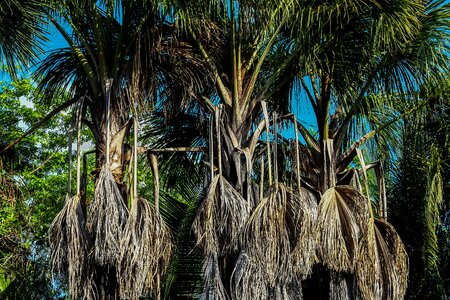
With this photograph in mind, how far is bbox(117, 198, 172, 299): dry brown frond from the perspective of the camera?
29.8 ft

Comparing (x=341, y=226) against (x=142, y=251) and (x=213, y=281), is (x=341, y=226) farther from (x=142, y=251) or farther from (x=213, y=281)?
(x=142, y=251)

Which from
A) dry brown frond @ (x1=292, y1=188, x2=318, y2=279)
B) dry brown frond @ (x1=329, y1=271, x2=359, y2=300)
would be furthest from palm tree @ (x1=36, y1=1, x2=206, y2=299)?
dry brown frond @ (x1=329, y1=271, x2=359, y2=300)

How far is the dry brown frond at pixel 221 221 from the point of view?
31.6 feet

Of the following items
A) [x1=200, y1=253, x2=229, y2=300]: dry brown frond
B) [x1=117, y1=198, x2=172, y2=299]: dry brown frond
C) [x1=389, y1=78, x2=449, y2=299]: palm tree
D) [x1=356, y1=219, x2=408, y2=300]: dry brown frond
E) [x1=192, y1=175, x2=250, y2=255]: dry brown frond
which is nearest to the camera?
[x1=117, y1=198, x2=172, y2=299]: dry brown frond

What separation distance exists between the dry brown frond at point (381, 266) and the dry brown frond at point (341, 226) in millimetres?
136

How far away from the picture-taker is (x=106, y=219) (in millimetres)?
9031

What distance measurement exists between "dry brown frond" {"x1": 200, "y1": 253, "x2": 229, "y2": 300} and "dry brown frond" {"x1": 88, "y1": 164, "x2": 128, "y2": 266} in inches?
48.4

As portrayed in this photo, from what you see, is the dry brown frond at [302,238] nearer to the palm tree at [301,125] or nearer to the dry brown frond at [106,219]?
the palm tree at [301,125]

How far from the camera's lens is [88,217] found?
924 cm

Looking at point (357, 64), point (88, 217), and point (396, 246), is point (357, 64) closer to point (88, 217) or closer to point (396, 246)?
point (396, 246)

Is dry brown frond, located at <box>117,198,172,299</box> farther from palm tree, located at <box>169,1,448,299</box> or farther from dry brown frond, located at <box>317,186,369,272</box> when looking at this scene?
dry brown frond, located at <box>317,186,369,272</box>

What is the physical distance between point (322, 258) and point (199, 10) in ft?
12.6

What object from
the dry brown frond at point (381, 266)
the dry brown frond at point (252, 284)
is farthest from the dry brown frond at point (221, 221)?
the dry brown frond at point (381, 266)

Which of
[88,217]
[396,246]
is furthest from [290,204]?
[88,217]
